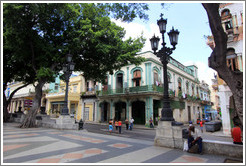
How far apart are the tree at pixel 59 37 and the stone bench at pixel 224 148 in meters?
9.97

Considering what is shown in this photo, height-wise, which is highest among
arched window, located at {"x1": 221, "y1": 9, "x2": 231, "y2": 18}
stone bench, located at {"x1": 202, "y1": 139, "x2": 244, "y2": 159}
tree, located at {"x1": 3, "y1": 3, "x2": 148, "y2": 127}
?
arched window, located at {"x1": 221, "y1": 9, "x2": 231, "y2": 18}

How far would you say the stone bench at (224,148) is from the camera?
16.8 feet

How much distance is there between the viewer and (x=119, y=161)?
15.1 feet

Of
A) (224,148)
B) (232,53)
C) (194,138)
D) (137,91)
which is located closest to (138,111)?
(137,91)

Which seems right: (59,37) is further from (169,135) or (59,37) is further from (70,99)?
(70,99)

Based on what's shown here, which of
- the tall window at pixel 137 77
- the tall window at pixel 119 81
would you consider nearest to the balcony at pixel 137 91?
the tall window at pixel 119 81

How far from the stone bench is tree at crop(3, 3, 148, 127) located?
997 centimetres

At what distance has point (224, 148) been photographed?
17.6ft

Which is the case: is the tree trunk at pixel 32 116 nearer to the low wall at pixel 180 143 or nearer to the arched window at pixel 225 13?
the low wall at pixel 180 143

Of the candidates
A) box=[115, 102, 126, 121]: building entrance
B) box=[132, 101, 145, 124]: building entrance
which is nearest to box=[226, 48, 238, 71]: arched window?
box=[132, 101, 145, 124]: building entrance

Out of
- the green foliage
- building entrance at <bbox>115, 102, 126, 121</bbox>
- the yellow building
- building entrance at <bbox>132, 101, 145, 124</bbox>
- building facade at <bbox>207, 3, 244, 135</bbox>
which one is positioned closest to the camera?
the green foliage

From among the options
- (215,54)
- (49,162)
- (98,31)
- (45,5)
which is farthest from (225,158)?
(45,5)

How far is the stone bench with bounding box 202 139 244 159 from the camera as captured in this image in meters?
5.12

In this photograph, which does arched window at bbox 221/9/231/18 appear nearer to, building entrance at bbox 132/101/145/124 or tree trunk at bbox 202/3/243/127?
tree trunk at bbox 202/3/243/127
